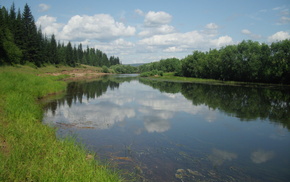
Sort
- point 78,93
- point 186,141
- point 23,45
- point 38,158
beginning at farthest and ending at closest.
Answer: point 23,45 → point 78,93 → point 186,141 → point 38,158

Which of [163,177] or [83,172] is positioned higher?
[83,172]

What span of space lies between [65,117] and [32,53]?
207 ft

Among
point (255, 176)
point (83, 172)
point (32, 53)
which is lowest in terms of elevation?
point (255, 176)

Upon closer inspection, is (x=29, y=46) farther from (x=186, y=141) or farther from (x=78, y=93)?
(x=186, y=141)

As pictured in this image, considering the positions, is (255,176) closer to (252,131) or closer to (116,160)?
(116,160)

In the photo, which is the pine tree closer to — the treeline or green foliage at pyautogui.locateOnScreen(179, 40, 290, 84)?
the treeline

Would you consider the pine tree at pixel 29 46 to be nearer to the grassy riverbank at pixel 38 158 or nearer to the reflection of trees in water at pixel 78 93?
the reflection of trees in water at pixel 78 93

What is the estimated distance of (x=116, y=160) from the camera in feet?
33.2

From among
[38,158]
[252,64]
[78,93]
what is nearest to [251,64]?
[252,64]

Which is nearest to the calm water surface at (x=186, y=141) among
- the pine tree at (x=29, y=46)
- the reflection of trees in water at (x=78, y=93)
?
the reflection of trees in water at (x=78, y=93)

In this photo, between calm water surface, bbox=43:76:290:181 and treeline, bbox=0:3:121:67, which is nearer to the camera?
calm water surface, bbox=43:76:290:181

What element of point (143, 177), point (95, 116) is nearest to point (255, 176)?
point (143, 177)

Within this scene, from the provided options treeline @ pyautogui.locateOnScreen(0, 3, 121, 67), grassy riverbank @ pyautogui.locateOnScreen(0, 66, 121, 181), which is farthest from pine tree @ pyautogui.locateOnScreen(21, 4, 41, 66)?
grassy riverbank @ pyautogui.locateOnScreen(0, 66, 121, 181)

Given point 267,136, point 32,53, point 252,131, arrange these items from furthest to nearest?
point 32,53
point 252,131
point 267,136
